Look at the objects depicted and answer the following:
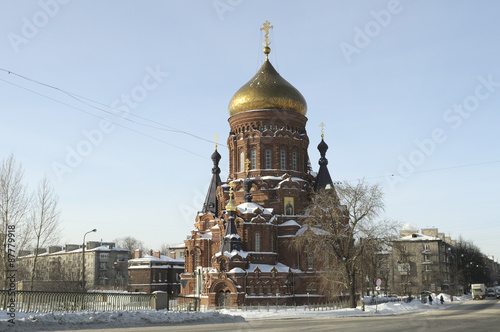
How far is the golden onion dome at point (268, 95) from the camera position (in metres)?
47.7

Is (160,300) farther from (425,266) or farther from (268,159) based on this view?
(425,266)

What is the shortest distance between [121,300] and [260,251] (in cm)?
2237

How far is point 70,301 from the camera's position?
21312 mm

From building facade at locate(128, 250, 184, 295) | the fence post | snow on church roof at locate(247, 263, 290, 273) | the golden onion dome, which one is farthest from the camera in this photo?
building facade at locate(128, 250, 184, 295)

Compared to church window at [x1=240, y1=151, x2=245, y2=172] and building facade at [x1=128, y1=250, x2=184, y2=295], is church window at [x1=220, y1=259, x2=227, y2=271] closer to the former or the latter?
church window at [x1=240, y1=151, x2=245, y2=172]

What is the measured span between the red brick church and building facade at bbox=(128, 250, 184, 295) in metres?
19.3

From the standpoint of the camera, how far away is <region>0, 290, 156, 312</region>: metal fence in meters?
19.7

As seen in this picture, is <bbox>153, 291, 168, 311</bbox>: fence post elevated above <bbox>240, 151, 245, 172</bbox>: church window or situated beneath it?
situated beneath

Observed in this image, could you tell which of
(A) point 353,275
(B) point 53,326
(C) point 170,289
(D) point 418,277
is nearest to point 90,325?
(B) point 53,326

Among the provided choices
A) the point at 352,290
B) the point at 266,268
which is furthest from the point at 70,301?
the point at 266,268

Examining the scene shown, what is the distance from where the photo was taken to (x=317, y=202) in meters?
40.8

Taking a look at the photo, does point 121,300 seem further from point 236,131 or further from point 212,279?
point 236,131

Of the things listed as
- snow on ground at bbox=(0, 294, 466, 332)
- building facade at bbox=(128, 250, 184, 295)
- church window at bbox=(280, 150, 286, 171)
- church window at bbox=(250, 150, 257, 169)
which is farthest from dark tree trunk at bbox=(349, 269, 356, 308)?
building facade at bbox=(128, 250, 184, 295)

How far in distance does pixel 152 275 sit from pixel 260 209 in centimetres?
2769
